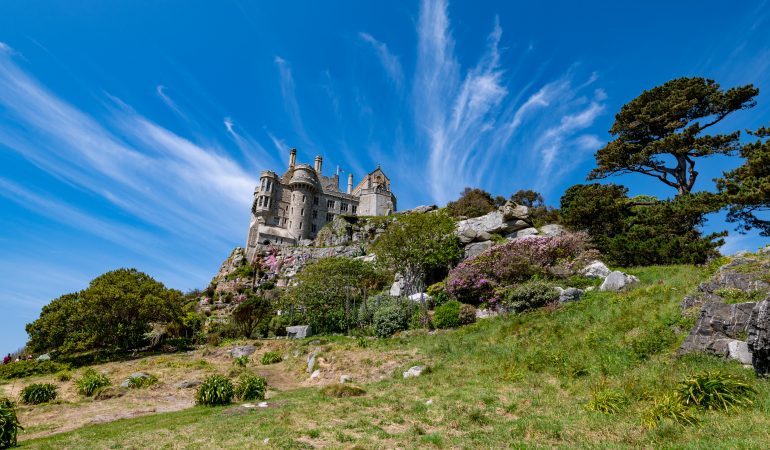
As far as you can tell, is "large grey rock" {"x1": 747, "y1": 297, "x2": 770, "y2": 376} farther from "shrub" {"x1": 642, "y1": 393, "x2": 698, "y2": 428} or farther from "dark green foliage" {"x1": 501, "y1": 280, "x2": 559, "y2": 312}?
"dark green foliage" {"x1": 501, "y1": 280, "x2": 559, "y2": 312}

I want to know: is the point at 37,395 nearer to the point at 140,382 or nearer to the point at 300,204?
the point at 140,382

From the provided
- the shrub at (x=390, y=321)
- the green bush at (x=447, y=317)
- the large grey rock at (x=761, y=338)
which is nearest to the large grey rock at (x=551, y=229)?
the green bush at (x=447, y=317)

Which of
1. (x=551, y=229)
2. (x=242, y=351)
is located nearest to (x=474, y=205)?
(x=551, y=229)

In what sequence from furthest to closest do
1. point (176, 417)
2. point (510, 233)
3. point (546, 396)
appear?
point (510, 233)
point (176, 417)
point (546, 396)

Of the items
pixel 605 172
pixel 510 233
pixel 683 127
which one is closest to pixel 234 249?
pixel 510 233

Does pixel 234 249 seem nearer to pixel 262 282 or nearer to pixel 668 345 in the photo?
pixel 262 282

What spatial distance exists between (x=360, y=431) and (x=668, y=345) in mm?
9326

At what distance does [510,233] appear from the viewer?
35125mm

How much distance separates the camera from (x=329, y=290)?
33.3 metres

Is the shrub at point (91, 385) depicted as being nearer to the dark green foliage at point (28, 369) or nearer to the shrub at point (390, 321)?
the dark green foliage at point (28, 369)

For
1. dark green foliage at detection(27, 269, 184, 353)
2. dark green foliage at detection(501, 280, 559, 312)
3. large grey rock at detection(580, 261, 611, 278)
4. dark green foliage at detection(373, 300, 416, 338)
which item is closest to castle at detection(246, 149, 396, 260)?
dark green foliage at detection(27, 269, 184, 353)

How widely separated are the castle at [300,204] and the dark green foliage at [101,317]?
35116 millimetres

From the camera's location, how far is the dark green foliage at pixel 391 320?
2448 cm

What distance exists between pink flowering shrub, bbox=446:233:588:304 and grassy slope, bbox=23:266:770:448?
27.1ft
